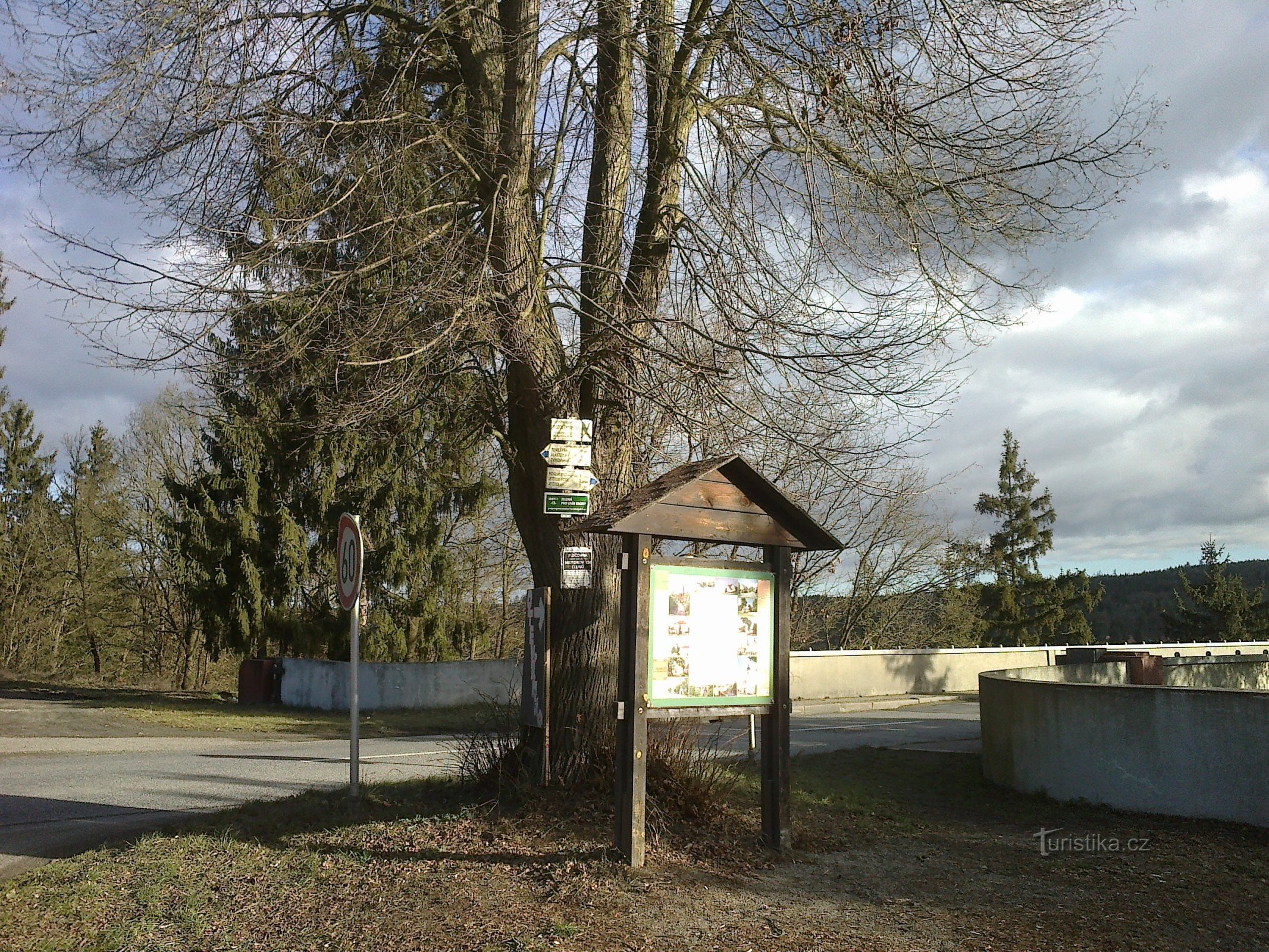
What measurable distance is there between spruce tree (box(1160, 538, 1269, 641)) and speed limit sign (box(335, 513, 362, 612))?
177 feet

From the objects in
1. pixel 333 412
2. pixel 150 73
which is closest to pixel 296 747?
pixel 333 412

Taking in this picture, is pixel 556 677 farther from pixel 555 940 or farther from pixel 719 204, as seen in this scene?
pixel 719 204

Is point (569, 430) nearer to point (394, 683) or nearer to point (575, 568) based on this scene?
point (575, 568)

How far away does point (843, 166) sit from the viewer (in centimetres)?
886

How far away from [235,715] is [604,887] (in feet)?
55.1

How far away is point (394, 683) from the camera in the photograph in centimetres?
2273

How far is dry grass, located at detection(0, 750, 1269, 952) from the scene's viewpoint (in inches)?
207

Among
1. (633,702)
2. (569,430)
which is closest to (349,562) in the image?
(569,430)

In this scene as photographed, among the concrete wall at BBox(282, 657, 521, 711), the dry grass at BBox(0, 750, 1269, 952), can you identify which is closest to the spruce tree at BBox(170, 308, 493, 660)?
the concrete wall at BBox(282, 657, 521, 711)

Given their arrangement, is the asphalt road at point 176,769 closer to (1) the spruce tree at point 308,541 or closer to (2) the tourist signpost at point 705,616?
(2) the tourist signpost at point 705,616

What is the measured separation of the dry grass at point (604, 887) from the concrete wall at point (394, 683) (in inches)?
569

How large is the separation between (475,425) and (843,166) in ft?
13.9

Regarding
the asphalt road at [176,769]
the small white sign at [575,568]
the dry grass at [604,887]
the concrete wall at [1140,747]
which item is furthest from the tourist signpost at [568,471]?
the concrete wall at [1140,747]

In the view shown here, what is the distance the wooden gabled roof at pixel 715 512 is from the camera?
669 centimetres
